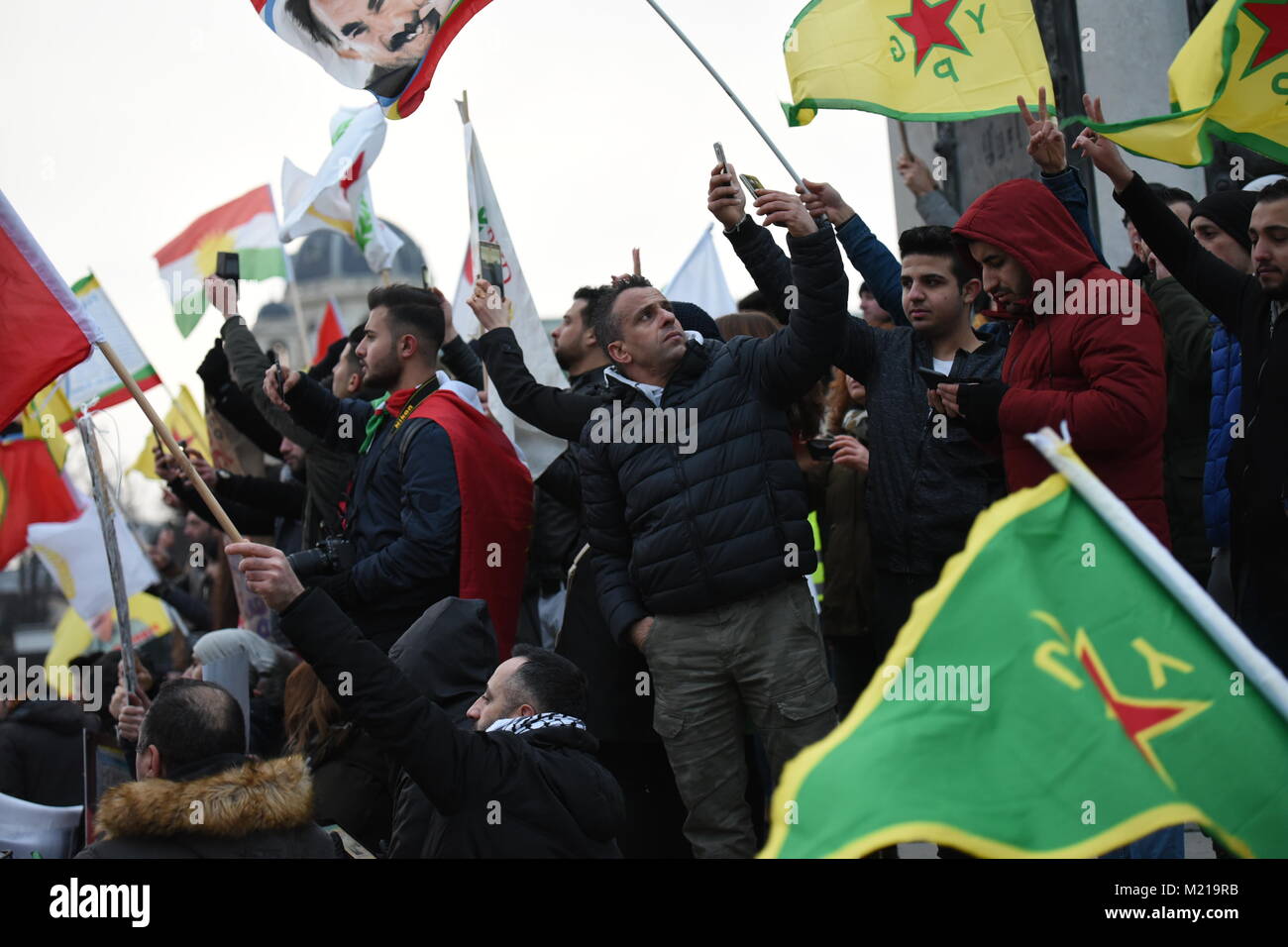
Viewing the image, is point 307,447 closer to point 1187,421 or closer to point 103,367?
point 103,367

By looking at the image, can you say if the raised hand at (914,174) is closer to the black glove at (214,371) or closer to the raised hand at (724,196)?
the raised hand at (724,196)

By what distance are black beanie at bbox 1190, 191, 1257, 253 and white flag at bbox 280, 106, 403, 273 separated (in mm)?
4519

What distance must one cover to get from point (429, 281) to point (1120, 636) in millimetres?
5551

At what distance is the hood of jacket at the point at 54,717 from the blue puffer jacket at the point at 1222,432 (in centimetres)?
465

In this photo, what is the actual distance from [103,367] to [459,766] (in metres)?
5.82

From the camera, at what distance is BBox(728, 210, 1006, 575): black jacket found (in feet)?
17.3

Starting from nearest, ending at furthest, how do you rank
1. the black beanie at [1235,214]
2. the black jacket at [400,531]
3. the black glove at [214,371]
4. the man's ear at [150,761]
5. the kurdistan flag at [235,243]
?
the man's ear at [150,761], the black beanie at [1235,214], the black jacket at [400,531], the black glove at [214,371], the kurdistan flag at [235,243]

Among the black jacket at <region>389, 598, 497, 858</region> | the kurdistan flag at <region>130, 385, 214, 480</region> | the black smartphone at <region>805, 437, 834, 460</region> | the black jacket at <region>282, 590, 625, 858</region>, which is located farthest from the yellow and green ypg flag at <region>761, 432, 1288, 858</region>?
the kurdistan flag at <region>130, 385, 214, 480</region>

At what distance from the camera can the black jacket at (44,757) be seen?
6719 millimetres

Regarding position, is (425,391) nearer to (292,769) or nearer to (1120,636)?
(292,769)

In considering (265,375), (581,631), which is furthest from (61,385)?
(581,631)

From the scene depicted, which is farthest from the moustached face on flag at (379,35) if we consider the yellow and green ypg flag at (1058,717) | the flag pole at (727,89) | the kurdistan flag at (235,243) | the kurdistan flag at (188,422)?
the kurdistan flag at (188,422)

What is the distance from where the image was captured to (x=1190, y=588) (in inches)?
101
